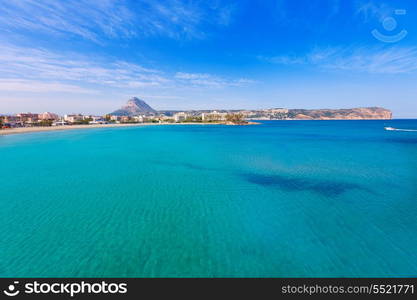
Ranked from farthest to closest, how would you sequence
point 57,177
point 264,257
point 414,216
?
point 57,177 → point 414,216 → point 264,257

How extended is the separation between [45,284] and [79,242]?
269 centimetres

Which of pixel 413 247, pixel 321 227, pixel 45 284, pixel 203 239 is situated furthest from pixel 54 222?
pixel 413 247

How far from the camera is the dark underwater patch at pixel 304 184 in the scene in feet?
50.5

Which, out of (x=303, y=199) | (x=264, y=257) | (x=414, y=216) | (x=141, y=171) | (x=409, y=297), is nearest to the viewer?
(x=409, y=297)

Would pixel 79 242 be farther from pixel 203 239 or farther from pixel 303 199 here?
pixel 303 199

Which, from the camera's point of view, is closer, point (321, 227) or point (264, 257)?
point (264, 257)

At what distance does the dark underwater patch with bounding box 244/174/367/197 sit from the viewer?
50.5 ft

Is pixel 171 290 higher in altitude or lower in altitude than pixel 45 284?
lower

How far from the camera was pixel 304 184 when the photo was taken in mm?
16844

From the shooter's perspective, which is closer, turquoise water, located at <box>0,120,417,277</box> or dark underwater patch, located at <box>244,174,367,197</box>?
turquoise water, located at <box>0,120,417,277</box>

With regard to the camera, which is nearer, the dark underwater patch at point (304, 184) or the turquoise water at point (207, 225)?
the turquoise water at point (207, 225)

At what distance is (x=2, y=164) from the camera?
23922 mm

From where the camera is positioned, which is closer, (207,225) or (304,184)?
(207,225)

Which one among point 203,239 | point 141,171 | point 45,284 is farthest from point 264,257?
point 141,171
